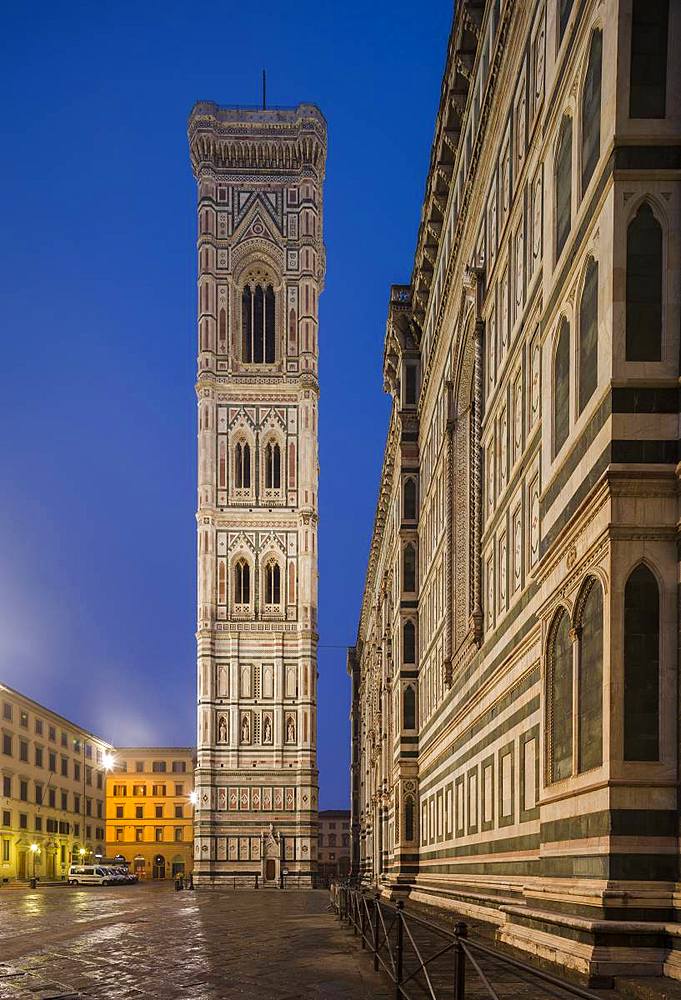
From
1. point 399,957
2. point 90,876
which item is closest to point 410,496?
point 399,957

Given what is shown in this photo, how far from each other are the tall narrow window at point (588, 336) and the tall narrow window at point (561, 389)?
55 centimetres

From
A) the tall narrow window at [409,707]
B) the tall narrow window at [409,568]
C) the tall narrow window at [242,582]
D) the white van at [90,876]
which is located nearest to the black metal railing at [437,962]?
the tall narrow window at [409,707]

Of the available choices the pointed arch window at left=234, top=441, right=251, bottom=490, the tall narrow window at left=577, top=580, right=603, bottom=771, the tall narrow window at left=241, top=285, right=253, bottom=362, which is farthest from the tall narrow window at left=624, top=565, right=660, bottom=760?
the tall narrow window at left=241, top=285, right=253, bottom=362

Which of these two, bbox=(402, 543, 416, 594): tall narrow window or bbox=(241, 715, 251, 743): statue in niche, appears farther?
bbox=(241, 715, 251, 743): statue in niche

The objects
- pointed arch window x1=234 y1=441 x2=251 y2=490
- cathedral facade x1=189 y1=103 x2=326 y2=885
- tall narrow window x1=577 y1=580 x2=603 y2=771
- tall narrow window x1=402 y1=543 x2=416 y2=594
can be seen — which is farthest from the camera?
pointed arch window x1=234 y1=441 x2=251 y2=490

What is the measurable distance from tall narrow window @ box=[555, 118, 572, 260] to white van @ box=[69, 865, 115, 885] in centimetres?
7007

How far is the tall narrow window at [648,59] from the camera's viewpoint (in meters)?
9.38

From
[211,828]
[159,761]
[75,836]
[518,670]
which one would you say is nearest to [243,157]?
[211,828]

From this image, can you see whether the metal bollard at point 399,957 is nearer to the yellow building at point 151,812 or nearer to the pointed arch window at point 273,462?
the pointed arch window at point 273,462

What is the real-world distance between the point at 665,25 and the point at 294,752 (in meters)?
68.7

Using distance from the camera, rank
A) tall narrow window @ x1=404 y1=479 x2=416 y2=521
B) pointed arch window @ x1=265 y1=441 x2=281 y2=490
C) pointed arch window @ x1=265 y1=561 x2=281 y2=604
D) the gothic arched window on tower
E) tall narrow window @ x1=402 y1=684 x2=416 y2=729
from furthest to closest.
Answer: the gothic arched window on tower
pointed arch window @ x1=265 y1=441 x2=281 y2=490
pointed arch window @ x1=265 y1=561 x2=281 y2=604
tall narrow window @ x1=404 y1=479 x2=416 y2=521
tall narrow window @ x1=402 y1=684 x2=416 y2=729

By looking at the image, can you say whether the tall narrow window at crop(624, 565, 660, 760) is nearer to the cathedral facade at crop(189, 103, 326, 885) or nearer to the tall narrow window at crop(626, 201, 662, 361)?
the tall narrow window at crop(626, 201, 662, 361)

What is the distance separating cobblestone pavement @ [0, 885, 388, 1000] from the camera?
12.8 metres

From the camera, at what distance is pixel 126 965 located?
16.2m
